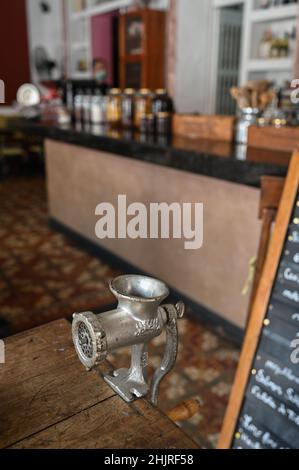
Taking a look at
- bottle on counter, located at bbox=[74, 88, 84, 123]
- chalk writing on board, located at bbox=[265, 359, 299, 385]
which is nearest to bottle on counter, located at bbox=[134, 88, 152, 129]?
bottle on counter, located at bbox=[74, 88, 84, 123]

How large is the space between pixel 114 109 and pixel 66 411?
3.17 m

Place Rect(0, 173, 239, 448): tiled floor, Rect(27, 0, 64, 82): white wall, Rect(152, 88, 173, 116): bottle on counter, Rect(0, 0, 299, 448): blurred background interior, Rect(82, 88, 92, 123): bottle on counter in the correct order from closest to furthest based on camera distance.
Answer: Rect(0, 173, 239, 448): tiled floor → Rect(0, 0, 299, 448): blurred background interior → Rect(152, 88, 173, 116): bottle on counter → Rect(82, 88, 92, 123): bottle on counter → Rect(27, 0, 64, 82): white wall

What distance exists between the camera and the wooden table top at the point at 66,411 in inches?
29.6

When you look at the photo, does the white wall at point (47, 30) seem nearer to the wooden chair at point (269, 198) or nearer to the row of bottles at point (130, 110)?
the row of bottles at point (130, 110)

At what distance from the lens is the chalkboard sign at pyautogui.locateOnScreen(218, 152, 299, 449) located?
1398mm

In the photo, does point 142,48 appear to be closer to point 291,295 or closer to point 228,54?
point 228,54

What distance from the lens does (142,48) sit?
5746 mm

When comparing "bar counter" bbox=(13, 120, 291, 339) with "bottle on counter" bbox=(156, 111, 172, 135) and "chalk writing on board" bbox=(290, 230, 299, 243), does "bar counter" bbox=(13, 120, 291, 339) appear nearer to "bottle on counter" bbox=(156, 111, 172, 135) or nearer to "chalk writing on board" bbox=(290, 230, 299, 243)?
"bottle on counter" bbox=(156, 111, 172, 135)

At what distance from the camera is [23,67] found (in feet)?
29.6

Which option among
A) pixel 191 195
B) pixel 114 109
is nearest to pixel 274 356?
pixel 191 195

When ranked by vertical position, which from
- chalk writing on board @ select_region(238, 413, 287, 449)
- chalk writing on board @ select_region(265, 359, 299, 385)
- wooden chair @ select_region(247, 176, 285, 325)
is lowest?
chalk writing on board @ select_region(238, 413, 287, 449)

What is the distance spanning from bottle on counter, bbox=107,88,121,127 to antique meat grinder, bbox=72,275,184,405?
2945 millimetres

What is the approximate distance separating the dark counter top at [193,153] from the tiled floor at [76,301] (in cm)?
102

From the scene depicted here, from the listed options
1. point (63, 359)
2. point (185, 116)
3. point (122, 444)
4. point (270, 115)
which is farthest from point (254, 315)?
point (185, 116)
